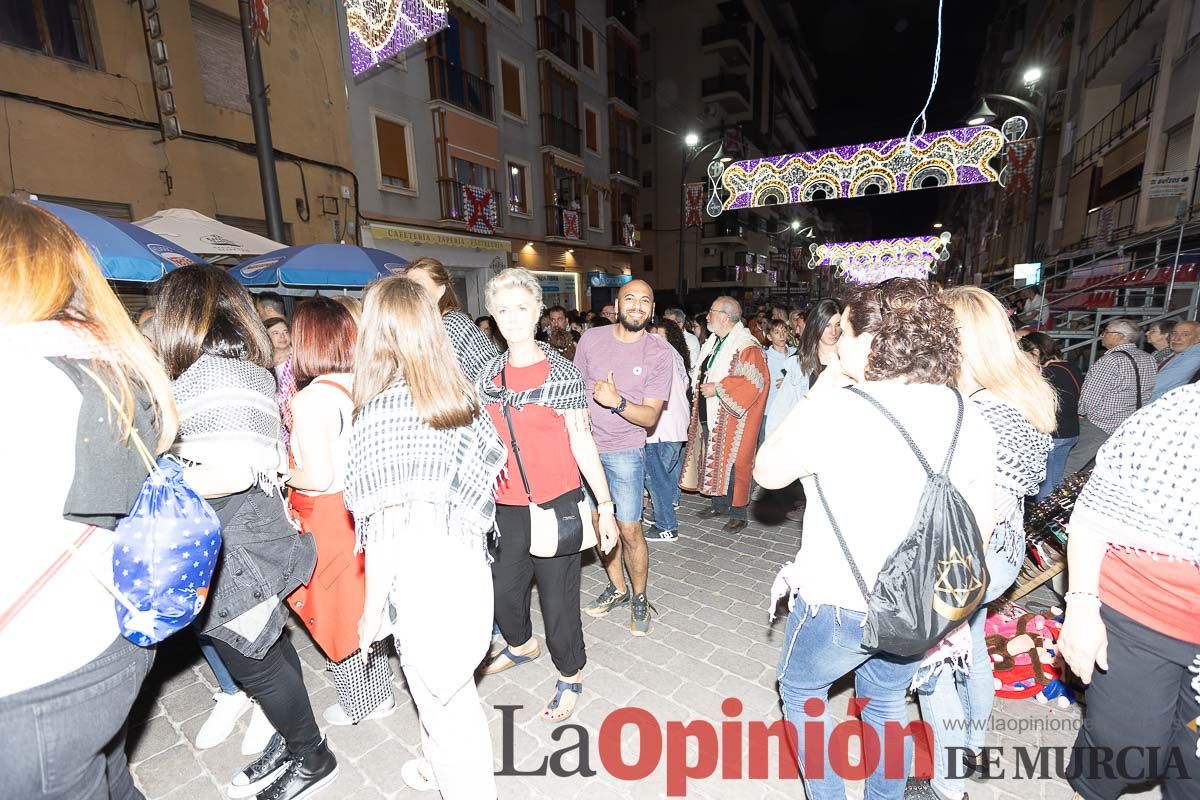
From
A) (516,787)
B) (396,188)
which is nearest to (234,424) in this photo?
(516,787)

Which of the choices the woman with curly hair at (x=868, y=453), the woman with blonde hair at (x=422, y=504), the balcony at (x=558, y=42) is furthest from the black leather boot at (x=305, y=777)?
the balcony at (x=558, y=42)

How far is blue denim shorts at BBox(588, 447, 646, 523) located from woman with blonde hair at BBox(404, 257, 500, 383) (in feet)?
3.50

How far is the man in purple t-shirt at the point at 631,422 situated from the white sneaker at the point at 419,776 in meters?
1.54

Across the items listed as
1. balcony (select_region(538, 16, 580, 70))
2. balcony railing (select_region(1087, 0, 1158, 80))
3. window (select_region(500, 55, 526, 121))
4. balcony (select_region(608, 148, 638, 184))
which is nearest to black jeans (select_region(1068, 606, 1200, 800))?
balcony railing (select_region(1087, 0, 1158, 80))

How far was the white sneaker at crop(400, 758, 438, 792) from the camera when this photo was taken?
2455 millimetres

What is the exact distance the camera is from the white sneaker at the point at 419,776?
246 centimetres

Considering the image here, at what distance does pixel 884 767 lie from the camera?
Result: 6.32 ft

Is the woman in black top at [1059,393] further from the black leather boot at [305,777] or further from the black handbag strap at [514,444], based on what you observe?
the black leather boot at [305,777]

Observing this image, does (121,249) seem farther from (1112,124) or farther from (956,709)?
(1112,124)

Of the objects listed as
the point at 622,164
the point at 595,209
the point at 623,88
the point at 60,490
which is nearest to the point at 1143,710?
the point at 60,490

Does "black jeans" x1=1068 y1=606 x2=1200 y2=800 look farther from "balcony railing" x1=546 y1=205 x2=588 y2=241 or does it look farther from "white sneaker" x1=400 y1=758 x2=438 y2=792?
"balcony railing" x1=546 y1=205 x2=588 y2=241

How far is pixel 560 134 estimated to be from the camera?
20859 millimetres

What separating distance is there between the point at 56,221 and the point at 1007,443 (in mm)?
3053

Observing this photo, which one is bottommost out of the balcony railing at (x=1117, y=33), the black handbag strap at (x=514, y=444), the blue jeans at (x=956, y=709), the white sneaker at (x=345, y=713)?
the white sneaker at (x=345, y=713)
